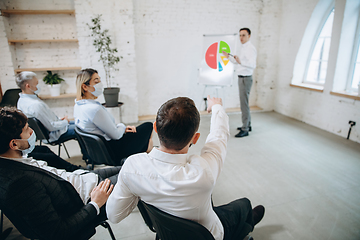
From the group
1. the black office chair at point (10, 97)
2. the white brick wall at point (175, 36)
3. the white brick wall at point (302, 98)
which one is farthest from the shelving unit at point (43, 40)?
the white brick wall at point (302, 98)

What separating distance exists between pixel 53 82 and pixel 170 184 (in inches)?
161

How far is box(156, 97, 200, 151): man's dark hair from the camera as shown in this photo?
2.75 feet

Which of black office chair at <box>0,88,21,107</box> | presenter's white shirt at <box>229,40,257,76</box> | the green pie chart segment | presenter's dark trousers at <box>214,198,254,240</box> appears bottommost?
presenter's dark trousers at <box>214,198,254,240</box>

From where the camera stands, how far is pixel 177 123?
0.84 meters

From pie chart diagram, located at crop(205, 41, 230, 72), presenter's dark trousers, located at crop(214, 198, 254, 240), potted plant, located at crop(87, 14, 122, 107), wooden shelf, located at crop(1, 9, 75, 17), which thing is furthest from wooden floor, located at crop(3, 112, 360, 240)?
wooden shelf, located at crop(1, 9, 75, 17)

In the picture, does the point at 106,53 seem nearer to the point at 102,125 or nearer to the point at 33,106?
the point at 33,106

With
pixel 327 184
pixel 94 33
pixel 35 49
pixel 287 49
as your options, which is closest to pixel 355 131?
pixel 327 184

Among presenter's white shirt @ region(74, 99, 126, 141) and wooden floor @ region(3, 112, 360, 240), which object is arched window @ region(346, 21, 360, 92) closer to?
wooden floor @ region(3, 112, 360, 240)

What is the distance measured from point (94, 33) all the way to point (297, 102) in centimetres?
425

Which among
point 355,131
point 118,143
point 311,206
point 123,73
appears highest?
point 123,73

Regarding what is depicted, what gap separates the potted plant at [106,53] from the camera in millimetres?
3865

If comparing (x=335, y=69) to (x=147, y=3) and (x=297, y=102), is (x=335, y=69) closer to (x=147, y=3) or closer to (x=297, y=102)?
(x=297, y=102)

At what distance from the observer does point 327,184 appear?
7.47ft

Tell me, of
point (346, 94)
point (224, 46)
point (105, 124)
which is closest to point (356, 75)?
point (346, 94)
